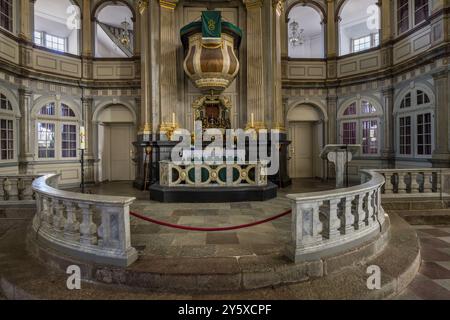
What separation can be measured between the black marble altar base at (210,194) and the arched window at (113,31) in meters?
9.05

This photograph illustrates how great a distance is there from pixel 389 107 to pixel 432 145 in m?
2.27

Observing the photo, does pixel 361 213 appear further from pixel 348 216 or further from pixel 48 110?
pixel 48 110

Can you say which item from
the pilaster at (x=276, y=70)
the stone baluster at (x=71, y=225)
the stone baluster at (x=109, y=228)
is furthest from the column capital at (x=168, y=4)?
the stone baluster at (x=109, y=228)

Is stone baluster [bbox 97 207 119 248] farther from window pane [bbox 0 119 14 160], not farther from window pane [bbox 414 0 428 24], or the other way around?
window pane [bbox 414 0 428 24]

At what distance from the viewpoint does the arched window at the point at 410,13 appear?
834cm

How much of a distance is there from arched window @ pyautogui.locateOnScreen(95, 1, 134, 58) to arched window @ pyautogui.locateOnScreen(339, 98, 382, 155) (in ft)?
32.9

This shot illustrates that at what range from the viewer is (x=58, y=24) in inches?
447

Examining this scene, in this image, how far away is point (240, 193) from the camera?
20.0 feet

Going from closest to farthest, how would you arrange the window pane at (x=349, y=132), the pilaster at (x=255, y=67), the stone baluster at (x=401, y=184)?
the stone baluster at (x=401, y=184), the pilaster at (x=255, y=67), the window pane at (x=349, y=132)

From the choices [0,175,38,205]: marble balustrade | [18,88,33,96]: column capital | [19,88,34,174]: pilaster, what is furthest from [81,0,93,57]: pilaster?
[0,175,38,205]: marble balustrade

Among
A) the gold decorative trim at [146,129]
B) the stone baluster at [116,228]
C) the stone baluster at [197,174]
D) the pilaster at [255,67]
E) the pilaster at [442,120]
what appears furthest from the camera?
the pilaster at [255,67]

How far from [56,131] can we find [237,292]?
32.9 feet

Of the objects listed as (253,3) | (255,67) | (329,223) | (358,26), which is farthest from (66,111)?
(358,26)

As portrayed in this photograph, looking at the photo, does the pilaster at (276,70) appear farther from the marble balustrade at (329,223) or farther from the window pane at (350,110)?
the marble balustrade at (329,223)
